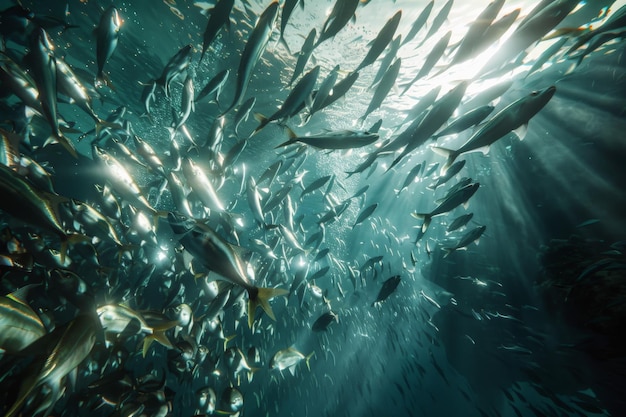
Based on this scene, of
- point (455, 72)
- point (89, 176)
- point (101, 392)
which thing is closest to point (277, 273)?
point (101, 392)

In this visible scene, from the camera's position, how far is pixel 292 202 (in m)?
9.48

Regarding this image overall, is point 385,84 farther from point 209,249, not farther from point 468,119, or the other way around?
point 209,249

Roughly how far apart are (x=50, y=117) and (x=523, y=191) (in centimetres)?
1470

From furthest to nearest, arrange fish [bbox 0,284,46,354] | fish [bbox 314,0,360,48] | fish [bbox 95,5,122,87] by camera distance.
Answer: fish [bbox 314,0,360,48], fish [bbox 95,5,122,87], fish [bbox 0,284,46,354]

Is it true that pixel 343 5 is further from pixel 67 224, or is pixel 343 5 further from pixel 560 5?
pixel 67 224

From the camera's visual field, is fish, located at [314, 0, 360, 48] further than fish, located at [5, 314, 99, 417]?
Yes

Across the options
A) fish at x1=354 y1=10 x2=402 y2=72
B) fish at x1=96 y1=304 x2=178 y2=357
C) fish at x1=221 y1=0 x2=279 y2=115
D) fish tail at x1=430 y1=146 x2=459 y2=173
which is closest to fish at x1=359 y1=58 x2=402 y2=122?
fish at x1=354 y1=10 x2=402 y2=72

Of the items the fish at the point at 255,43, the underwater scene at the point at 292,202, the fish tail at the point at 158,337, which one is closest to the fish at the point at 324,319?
the underwater scene at the point at 292,202

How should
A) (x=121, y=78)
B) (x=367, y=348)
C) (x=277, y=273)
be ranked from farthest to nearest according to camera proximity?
(x=367, y=348), (x=121, y=78), (x=277, y=273)

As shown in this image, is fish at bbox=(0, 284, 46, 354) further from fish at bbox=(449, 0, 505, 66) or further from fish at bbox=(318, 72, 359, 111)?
fish at bbox=(449, 0, 505, 66)

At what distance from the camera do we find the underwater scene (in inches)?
109

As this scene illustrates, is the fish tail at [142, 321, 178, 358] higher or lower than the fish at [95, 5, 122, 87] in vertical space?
lower

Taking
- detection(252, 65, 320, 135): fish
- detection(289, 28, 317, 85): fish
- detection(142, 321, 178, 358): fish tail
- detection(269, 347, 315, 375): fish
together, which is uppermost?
detection(289, 28, 317, 85): fish

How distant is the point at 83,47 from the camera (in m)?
11.9
